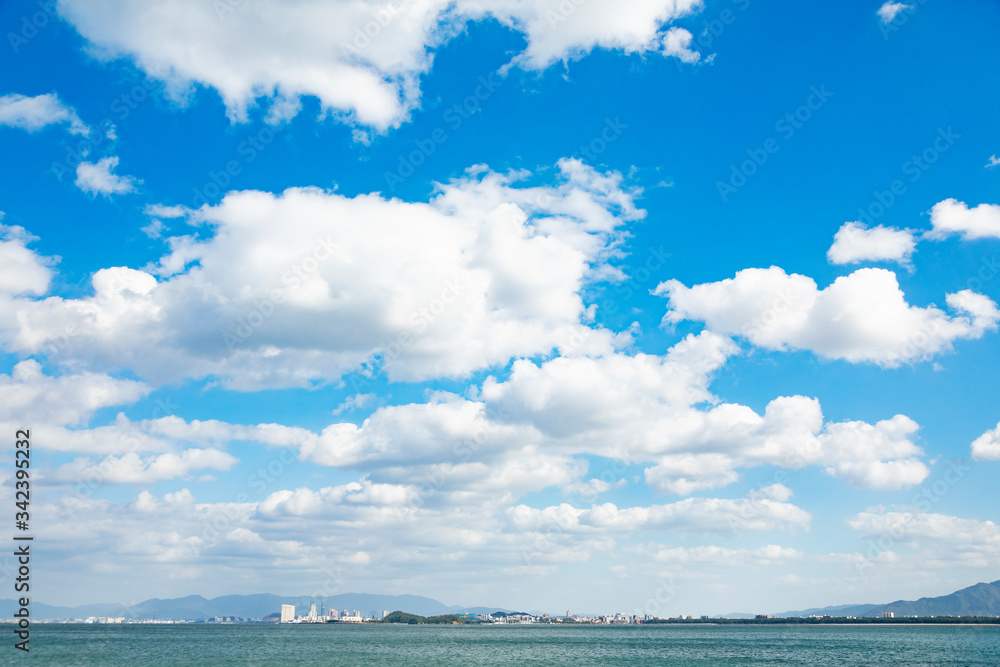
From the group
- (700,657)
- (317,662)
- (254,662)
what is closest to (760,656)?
(700,657)

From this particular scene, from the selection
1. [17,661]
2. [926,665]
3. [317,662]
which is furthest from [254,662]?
[926,665]

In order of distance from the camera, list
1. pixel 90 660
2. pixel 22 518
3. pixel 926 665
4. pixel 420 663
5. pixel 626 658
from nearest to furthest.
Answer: pixel 22 518, pixel 926 665, pixel 420 663, pixel 90 660, pixel 626 658

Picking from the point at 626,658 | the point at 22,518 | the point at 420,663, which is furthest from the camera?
the point at 626,658

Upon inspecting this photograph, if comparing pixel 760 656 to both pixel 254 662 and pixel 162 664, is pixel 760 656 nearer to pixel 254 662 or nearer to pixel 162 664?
pixel 254 662

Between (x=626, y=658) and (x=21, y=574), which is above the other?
(x=21, y=574)

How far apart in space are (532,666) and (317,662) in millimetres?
33616

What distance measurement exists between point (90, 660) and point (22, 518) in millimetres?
91363

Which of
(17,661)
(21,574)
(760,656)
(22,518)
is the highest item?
(22,518)

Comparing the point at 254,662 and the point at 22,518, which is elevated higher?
the point at 22,518

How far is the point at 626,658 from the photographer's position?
116 m

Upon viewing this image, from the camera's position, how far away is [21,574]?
3703 centimetres

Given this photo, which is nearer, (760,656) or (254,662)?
(254,662)

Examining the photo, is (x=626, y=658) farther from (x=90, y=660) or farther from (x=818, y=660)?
(x=90, y=660)

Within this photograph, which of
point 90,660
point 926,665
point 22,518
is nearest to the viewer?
point 22,518
